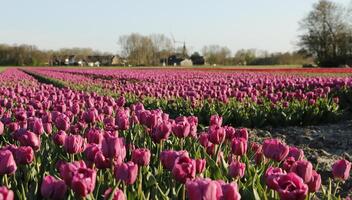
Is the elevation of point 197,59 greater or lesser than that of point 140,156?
lesser

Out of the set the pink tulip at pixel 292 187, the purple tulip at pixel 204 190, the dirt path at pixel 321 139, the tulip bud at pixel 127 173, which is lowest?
the dirt path at pixel 321 139

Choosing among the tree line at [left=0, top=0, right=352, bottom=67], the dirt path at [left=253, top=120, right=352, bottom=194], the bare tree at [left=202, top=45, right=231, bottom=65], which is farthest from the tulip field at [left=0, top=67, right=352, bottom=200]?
the bare tree at [left=202, top=45, right=231, bottom=65]

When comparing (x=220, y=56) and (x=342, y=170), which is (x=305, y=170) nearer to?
(x=342, y=170)

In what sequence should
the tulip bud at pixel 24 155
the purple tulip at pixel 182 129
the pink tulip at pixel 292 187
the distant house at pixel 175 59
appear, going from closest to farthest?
the pink tulip at pixel 292 187, the tulip bud at pixel 24 155, the purple tulip at pixel 182 129, the distant house at pixel 175 59

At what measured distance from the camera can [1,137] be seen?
477cm

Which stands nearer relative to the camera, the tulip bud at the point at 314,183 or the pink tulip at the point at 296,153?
the tulip bud at the point at 314,183

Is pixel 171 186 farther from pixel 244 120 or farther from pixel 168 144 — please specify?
pixel 244 120

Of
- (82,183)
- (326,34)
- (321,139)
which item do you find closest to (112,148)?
(82,183)

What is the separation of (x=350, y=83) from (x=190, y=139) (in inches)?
319

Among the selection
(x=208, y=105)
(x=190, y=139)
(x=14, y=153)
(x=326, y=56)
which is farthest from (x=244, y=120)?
(x=326, y=56)

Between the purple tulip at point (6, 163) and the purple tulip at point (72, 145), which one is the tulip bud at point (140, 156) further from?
the purple tulip at point (6, 163)

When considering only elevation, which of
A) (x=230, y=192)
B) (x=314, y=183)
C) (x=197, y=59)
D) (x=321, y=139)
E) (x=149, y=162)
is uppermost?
(x=230, y=192)

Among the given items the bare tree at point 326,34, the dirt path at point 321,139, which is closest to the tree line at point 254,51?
the bare tree at point 326,34

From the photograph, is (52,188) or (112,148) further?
(112,148)
